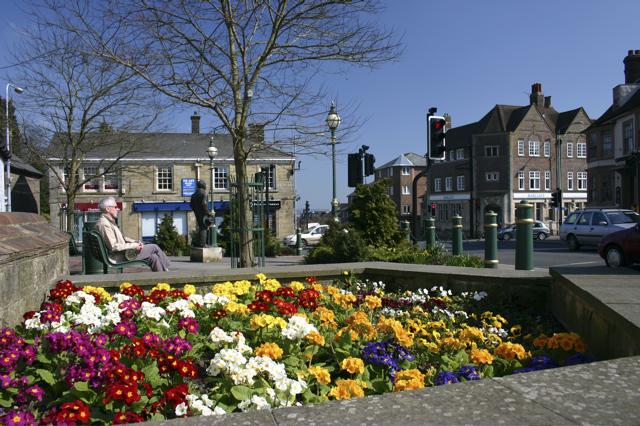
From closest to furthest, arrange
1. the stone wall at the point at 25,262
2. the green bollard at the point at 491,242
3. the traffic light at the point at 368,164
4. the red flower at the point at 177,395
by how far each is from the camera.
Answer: the red flower at the point at 177,395 → the stone wall at the point at 25,262 → the green bollard at the point at 491,242 → the traffic light at the point at 368,164

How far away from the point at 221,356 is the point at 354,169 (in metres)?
11.7

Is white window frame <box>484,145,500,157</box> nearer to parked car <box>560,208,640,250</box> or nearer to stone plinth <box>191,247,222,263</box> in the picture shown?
parked car <box>560,208,640,250</box>

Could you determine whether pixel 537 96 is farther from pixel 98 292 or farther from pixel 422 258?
pixel 98 292

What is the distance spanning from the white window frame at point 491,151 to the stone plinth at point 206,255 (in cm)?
5247

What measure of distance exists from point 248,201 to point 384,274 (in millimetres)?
4168

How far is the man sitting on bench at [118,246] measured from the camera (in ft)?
22.4

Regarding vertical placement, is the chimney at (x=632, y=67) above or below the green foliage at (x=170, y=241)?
above

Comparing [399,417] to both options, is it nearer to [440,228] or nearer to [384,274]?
[384,274]

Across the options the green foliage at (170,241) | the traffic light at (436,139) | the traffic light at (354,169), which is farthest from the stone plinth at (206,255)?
the traffic light at (436,139)

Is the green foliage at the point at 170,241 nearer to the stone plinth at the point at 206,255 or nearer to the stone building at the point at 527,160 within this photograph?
the stone plinth at the point at 206,255

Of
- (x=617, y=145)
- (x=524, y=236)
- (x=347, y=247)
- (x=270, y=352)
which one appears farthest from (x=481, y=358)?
(x=617, y=145)

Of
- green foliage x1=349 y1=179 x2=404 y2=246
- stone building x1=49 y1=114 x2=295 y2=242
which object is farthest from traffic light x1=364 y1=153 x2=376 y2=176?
stone building x1=49 y1=114 x2=295 y2=242

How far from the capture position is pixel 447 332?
4.13 m

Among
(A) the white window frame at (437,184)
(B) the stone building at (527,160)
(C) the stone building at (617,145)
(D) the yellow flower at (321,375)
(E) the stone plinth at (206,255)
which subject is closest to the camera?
(D) the yellow flower at (321,375)
